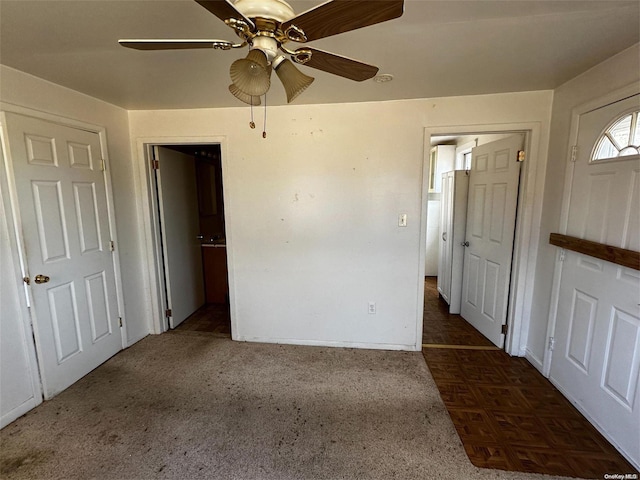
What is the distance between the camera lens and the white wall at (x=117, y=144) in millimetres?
1850

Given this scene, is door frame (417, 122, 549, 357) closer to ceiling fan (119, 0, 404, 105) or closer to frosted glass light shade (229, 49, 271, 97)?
ceiling fan (119, 0, 404, 105)

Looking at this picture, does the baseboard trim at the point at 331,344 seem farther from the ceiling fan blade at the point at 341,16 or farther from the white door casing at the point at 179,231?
the ceiling fan blade at the point at 341,16

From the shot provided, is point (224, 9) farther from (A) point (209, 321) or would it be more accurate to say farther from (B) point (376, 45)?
(A) point (209, 321)

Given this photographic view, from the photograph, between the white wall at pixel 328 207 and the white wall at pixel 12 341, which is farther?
the white wall at pixel 328 207

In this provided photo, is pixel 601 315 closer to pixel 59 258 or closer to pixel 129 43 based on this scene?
pixel 129 43

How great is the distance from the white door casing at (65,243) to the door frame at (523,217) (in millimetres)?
2728

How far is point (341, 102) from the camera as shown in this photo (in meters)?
2.45

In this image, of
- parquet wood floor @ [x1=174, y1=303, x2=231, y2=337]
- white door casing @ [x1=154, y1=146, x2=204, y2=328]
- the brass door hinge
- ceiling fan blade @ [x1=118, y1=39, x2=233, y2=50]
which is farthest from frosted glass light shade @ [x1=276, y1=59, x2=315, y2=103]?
parquet wood floor @ [x1=174, y1=303, x2=231, y2=337]

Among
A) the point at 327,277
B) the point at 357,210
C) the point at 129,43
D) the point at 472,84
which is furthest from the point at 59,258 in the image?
the point at 472,84

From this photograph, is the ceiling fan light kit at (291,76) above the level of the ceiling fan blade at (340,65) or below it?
below

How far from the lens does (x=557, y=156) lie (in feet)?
7.18

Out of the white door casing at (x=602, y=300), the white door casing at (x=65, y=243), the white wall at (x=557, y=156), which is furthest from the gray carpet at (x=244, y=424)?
the white wall at (x=557, y=156)

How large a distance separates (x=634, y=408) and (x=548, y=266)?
1.00 meters

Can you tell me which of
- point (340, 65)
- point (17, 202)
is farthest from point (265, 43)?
point (17, 202)
